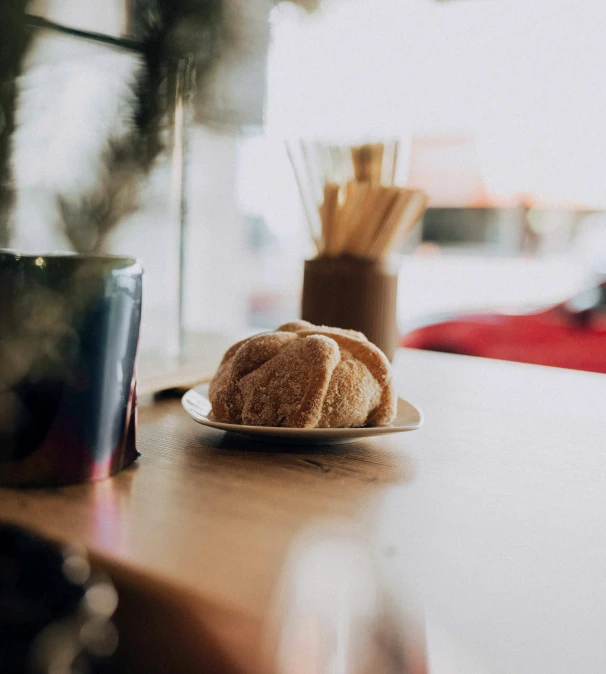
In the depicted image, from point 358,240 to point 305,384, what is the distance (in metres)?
0.45

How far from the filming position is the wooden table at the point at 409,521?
12.6 inches

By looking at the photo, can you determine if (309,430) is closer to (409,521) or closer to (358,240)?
(409,521)

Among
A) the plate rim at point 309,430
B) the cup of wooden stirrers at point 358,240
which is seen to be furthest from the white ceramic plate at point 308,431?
the cup of wooden stirrers at point 358,240

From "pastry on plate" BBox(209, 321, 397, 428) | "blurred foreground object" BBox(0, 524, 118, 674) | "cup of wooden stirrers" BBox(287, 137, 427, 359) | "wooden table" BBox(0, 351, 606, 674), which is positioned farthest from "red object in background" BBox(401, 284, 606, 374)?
"blurred foreground object" BBox(0, 524, 118, 674)

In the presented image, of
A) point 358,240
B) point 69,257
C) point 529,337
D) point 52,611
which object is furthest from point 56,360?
point 529,337

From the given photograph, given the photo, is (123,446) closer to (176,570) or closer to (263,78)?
(176,570)

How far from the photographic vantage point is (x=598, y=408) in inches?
33.2

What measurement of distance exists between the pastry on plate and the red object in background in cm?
161

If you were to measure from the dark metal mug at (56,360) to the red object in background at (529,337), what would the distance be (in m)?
1.84

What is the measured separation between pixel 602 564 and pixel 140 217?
1.45ft

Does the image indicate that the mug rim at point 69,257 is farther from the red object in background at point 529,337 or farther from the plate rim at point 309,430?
the red object in background at point 529,337

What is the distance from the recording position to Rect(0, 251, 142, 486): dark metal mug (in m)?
0.46

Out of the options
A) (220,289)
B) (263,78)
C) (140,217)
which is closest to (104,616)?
(140,217)

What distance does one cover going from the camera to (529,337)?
2.30 meters
